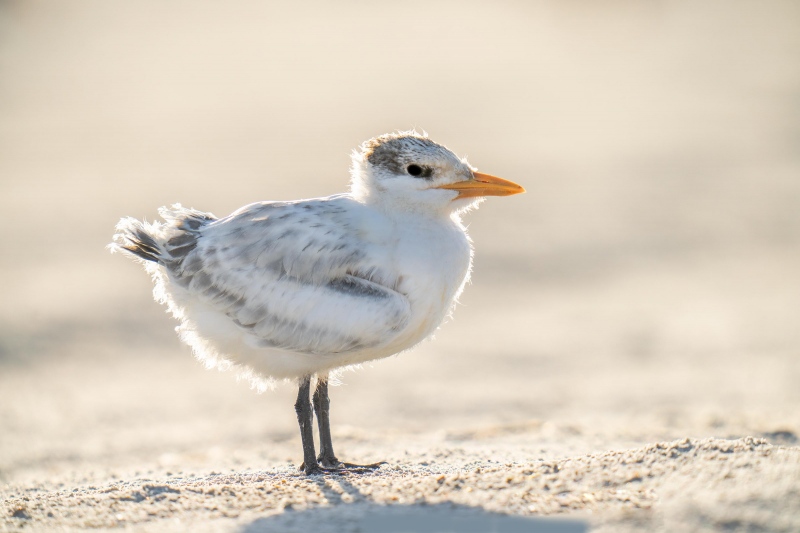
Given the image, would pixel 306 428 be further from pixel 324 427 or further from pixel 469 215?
pixel 469 215

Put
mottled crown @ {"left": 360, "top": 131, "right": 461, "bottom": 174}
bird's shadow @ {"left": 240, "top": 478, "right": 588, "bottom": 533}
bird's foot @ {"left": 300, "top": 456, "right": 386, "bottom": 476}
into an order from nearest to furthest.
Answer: bird's shadow @ {"left": 240, "top": 478, "right": 588, "bottom": 533}, bird's foot @ {"left": 300, "top": 456, "right": 386, "bottom": 476}, mottled crown @ {"left": 360, "top": 131, "right": 461, "bottom": 174}

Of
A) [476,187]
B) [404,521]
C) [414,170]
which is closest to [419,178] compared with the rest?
[414,170]

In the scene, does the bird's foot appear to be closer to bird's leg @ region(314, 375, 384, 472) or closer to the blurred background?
bird's leg @ region(314, 375, 384, 472)

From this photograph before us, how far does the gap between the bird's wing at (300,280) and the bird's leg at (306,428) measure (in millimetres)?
386

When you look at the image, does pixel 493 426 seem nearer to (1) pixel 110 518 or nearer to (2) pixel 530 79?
(1) pixel 110 518

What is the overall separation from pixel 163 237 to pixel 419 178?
4.75ft

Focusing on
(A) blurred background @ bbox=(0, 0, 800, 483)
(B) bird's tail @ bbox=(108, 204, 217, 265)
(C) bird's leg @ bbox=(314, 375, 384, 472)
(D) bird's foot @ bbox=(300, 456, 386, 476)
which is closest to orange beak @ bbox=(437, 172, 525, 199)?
(C) bird's leg @ bbox=(314, 375, 384, 472)

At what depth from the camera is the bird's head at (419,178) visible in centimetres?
556

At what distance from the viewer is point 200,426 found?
835 centimetres

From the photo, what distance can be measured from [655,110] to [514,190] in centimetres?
1549

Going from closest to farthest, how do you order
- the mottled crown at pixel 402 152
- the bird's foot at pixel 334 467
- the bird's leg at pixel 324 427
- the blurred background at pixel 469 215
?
the bird's foot at pixel 334 467 → the mottled crown at pixel 402 152 → the bird's leg at pixel 324 427 → the blurred background at pixel 469 215

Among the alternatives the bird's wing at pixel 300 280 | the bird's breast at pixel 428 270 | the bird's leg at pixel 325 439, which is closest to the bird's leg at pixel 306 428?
the bird's leg at pixel 325 439

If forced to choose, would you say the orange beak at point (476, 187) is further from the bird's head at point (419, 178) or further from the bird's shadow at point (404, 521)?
the bird's shadow at point (404, 521)

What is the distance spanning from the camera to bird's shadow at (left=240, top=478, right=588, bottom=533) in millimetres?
4121
